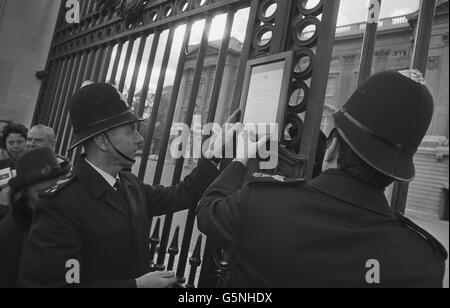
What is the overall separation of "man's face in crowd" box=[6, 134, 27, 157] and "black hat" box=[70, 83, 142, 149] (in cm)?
254

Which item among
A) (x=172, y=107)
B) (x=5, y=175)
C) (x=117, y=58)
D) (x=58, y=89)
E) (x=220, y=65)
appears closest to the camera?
(x=220, y=65)

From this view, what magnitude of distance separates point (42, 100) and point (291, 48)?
3842 mm

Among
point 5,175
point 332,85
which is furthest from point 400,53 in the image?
point 5,175

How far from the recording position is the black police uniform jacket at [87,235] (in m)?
1.56

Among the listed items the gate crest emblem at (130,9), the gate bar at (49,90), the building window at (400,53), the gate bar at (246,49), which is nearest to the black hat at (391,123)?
the gate bar at (246,49)

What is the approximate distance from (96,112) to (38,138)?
2.15 meters

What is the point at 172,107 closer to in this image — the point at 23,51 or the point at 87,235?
the point at 87,235

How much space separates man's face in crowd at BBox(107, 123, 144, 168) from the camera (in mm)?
2035

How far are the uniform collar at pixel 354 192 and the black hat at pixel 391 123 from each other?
84 mm

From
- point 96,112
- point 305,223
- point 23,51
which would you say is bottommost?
point 305,223

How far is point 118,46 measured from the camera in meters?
3.60

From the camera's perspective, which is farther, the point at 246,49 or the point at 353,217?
the point at 246,49

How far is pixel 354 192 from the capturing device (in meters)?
1.28
